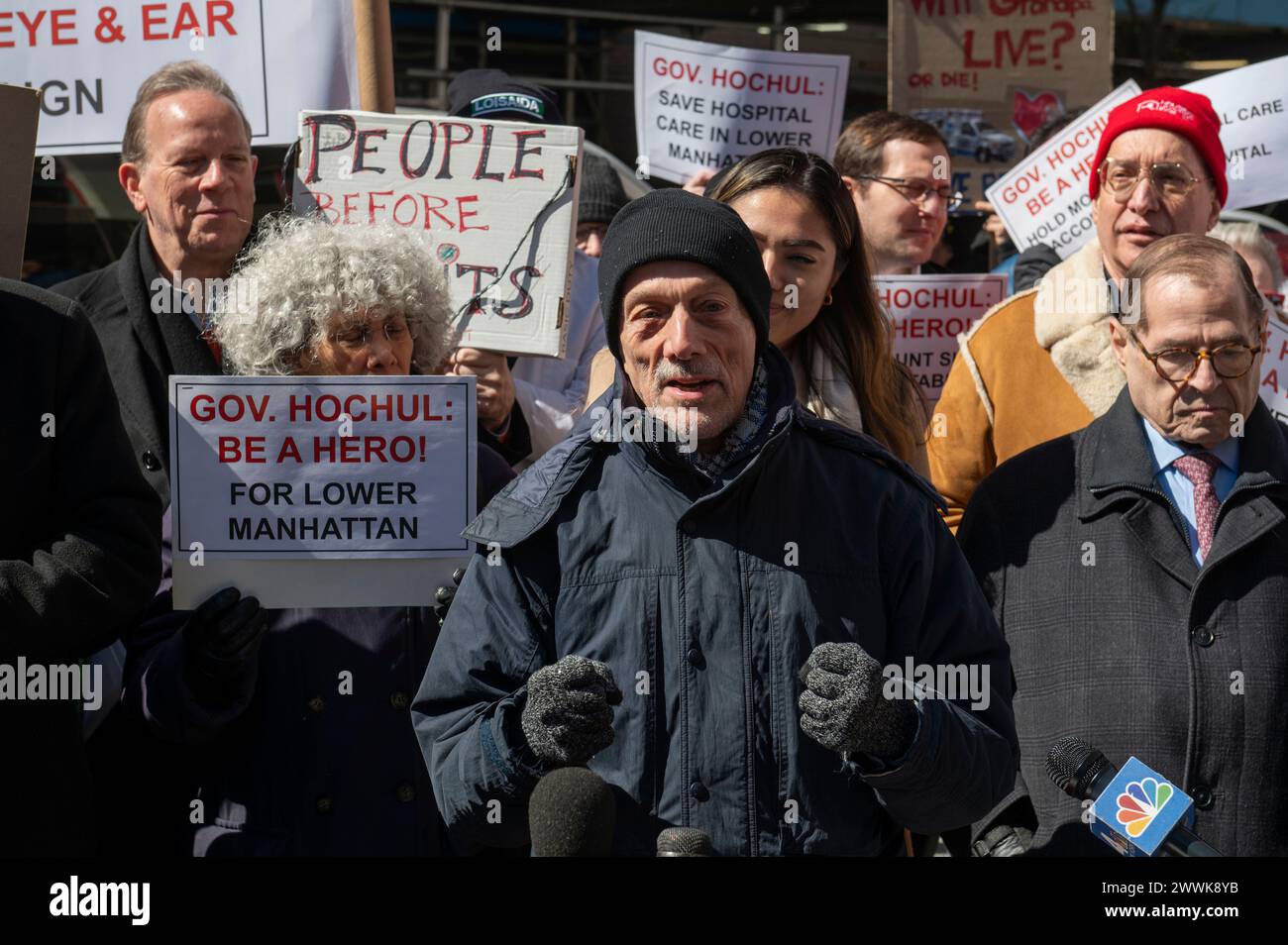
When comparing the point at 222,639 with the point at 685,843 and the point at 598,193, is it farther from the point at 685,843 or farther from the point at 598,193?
the point at 598,193

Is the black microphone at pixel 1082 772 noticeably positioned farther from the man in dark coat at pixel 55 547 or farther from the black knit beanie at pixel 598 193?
the black knit beanie at pixel 598 193

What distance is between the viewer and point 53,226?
903 centimetres

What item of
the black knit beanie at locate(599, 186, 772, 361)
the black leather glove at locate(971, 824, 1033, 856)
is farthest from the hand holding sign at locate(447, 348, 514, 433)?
the black leather glove at locate(971, 824, 1033, 856)

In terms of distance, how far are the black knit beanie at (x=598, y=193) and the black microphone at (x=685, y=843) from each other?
3.71m

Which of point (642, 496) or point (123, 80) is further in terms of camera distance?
point (123, 80)

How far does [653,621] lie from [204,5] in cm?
281

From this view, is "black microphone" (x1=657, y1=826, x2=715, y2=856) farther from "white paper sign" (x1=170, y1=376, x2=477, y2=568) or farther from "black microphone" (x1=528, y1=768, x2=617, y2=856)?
"white paper sign" (x1=170, y1=376, x2=477, y2=568)

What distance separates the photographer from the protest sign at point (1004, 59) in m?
7.09

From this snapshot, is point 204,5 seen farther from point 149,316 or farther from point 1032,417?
point 1032,417

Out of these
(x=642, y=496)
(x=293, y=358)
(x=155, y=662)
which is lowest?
(x=155, y=662)

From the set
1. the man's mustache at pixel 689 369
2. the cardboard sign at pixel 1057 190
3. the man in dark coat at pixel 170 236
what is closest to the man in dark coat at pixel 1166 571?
the man's mustache at pixel 689 369

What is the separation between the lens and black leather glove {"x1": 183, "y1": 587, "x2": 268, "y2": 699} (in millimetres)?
3031

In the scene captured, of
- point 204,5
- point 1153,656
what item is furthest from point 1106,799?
point 204,5

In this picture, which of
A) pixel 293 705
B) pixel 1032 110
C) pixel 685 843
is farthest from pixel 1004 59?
pixel 685 843
